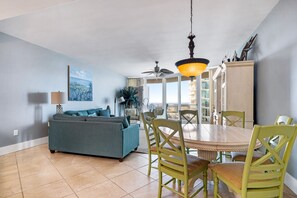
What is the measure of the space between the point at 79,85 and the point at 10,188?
370cm

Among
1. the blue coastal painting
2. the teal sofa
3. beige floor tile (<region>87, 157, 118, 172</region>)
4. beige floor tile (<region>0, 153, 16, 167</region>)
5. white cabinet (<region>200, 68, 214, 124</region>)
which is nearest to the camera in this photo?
beige floor tile (<region>87, 157, 118, 172</region>)

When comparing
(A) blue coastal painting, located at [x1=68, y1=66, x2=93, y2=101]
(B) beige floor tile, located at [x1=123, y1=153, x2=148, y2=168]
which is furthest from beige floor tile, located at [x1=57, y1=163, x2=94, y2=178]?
(A) blue coastal painting, located at [x1=68, y1=66, x2=93, y2=101]

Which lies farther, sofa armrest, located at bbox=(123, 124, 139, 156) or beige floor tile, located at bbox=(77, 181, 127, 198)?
sofa armrest, located at bbox=(123, 124, 139, 156)

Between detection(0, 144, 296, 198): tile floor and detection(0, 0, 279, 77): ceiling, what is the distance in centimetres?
222

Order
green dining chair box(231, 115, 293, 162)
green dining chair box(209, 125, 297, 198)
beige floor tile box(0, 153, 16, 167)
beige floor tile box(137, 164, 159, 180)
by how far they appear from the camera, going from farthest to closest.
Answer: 1. beige floor tile box(0, 153, 16, 167)
2. beige floor tile box(137, 164, 159, 180)
3. green dining chair box(231, 115, 293, 162)
4. green dining chair box(209, 125, 297, 198)

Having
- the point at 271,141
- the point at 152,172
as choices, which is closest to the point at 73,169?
the point at 152,172

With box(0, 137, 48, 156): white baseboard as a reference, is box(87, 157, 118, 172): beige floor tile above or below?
below

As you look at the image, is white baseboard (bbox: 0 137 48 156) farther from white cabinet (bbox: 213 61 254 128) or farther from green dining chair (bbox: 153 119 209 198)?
white cabinet (bbox: 213 61 254 128)

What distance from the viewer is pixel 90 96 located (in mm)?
5957

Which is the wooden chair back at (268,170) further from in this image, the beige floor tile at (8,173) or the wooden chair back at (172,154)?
the beige floor tile at (8,173)

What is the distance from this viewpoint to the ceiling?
2.34m

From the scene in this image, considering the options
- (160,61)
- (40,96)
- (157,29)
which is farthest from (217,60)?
(40,96)

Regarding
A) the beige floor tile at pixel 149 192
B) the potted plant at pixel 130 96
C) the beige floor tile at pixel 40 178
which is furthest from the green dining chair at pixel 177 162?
the potted plant at pixel 130 96

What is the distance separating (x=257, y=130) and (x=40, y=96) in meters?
4.59
